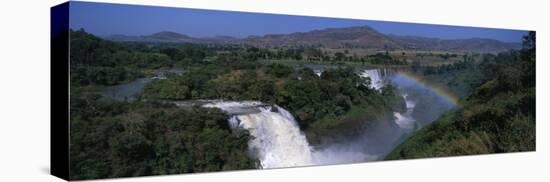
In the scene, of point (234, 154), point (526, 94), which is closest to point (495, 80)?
point (526, 94)

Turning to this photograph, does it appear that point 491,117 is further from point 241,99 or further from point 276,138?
point 241,99

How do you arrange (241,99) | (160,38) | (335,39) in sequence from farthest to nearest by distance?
(335,39) → (241,99) → (160,38)

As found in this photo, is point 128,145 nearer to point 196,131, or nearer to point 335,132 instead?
point 196,131

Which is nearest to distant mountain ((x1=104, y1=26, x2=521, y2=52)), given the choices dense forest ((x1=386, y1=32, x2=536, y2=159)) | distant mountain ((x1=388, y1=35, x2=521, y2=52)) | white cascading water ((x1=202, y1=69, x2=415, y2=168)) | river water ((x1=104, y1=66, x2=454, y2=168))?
distant mountain ((x1=388, y1=35, x2=521, y2=52))

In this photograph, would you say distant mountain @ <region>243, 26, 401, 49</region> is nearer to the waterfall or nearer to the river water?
the river water

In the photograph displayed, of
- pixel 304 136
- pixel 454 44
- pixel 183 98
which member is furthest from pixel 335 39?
pixel 183 98
